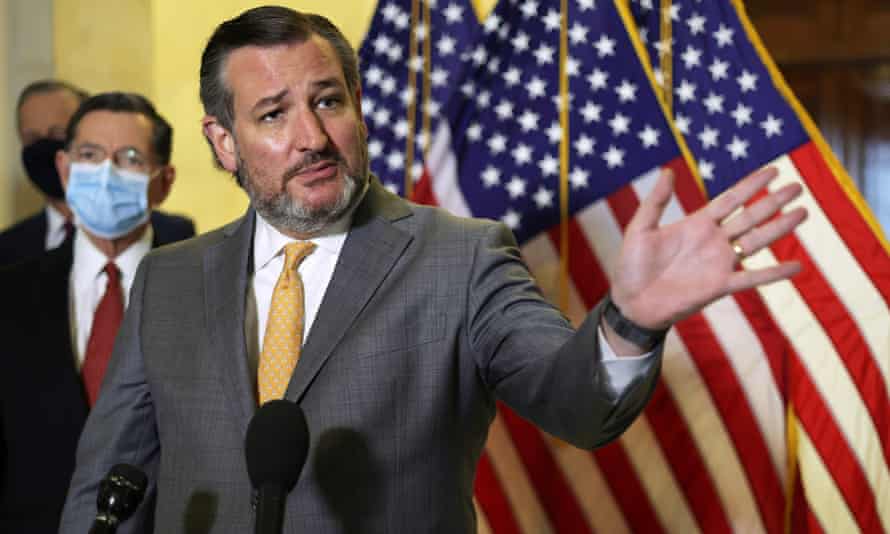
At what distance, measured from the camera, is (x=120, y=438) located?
2029mm

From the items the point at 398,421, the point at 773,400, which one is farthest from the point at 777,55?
the point at 398,421

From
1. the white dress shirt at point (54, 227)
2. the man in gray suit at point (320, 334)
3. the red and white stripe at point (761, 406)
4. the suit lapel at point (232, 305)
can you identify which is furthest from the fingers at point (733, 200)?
the white dress shirt at point (54, 227)

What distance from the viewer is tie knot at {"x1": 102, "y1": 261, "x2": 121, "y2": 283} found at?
3070 millimetres

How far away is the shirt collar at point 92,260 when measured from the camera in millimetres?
3100

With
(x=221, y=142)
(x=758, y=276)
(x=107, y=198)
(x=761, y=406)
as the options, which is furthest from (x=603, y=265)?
(x=758, y=276)

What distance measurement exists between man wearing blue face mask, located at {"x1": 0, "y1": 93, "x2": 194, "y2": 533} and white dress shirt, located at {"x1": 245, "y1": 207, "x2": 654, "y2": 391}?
102 cm

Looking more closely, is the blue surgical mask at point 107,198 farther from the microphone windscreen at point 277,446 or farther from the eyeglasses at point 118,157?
the microphone windscreen at point 277,446

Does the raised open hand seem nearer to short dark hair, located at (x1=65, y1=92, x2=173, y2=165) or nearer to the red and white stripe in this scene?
the red and white stripe

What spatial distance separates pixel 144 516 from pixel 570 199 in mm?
1726

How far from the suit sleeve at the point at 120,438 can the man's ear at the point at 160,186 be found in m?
1.29

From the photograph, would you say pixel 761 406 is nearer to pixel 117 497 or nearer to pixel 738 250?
pixel 738 250

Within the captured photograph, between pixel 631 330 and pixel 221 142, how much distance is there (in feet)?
3.35

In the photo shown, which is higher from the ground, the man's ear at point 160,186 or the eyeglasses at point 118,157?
the eyeglasses at point 118,157

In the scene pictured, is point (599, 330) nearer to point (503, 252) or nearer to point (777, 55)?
point (503, 252)
